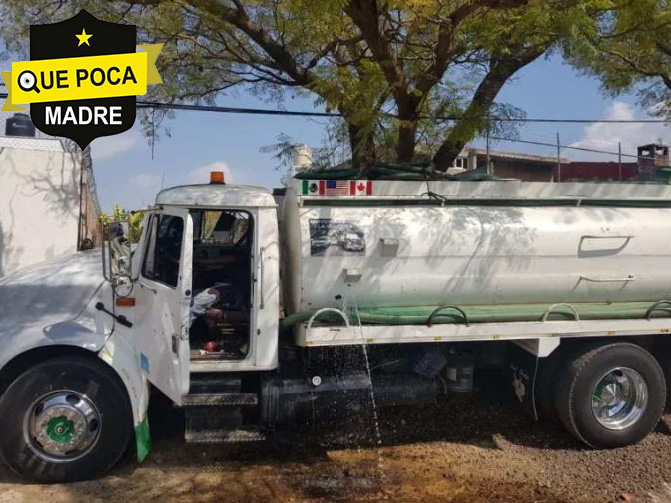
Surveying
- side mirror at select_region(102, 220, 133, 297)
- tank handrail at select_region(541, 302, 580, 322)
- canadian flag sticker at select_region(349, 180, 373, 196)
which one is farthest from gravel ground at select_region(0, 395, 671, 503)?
canadian flag sticker at select_region(349, 180, 373, 196)

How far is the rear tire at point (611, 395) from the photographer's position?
5.99 meters

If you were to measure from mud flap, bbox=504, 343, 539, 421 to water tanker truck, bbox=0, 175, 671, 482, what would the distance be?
0.02 meters

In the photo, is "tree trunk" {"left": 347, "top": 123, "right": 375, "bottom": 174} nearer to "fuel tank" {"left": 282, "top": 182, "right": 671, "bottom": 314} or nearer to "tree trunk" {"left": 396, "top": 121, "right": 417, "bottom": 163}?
"tree trunk" {"left": 396, "top": 121, "right": 417, "bottom": 163}

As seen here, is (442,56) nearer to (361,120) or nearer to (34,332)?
(361,120)

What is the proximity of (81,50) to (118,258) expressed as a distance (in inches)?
130

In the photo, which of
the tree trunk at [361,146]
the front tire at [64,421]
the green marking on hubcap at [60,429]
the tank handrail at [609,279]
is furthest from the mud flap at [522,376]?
the green marking on hubcap at [60,429]

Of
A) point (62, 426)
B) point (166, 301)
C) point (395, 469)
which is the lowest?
point (395, 469)

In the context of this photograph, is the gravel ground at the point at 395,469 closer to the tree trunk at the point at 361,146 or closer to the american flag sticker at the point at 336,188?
the american flag sticker at the point at 336,188

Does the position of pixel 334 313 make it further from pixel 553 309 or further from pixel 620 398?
pixel 620 398

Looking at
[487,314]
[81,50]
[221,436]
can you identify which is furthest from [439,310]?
[81,50]

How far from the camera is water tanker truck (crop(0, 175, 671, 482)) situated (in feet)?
17.1

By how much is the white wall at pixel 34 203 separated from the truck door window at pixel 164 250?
2817 millimetres

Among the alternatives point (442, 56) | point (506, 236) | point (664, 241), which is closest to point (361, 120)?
point (442, 56)

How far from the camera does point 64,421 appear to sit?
204 inches
